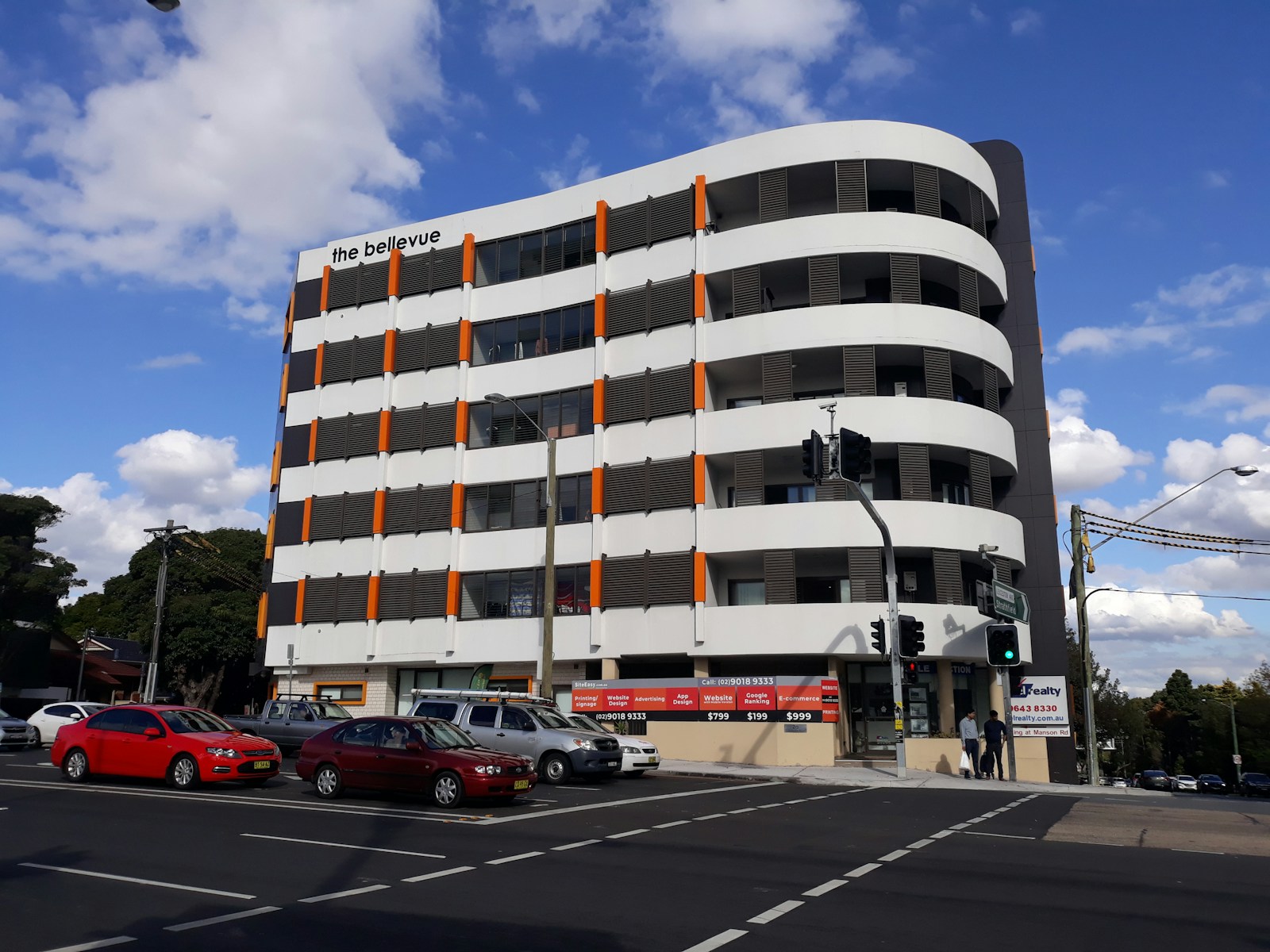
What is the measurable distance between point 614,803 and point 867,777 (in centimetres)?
1038

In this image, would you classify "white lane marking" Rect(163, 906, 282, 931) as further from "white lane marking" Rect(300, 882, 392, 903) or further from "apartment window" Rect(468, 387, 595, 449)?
"apartment window" Rect(468, 387, 595, 449)

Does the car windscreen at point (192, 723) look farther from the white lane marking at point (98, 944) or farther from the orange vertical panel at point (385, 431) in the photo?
the orange vertical panel at point (385, 431)

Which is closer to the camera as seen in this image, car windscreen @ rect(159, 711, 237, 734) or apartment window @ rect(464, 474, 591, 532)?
car windscreen @ rect(159, 711, 237, 734)

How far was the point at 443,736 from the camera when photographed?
1764 centimetres

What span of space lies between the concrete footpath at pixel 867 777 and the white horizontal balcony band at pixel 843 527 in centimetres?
696

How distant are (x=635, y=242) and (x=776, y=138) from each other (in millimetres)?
6179

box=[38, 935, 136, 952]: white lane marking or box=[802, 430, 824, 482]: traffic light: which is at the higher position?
box=[802, 430, 824, 482]: traffic light

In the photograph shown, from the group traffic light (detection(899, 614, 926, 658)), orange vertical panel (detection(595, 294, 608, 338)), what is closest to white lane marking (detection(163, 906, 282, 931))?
traffic light (detection(899, 614, 926, 658))

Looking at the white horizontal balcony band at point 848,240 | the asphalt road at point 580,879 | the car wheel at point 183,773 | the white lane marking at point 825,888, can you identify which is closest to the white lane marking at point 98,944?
the asphalt road at point 580,879

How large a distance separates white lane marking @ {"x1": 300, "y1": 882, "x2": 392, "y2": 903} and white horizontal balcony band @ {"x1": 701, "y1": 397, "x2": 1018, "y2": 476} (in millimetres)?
25417

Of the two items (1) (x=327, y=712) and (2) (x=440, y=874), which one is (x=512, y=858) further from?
(1) (x=327, y=712)

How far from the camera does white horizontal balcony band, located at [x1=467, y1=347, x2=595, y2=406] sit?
38719 mm

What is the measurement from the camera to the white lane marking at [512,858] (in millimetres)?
11258

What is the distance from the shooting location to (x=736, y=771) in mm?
27734
